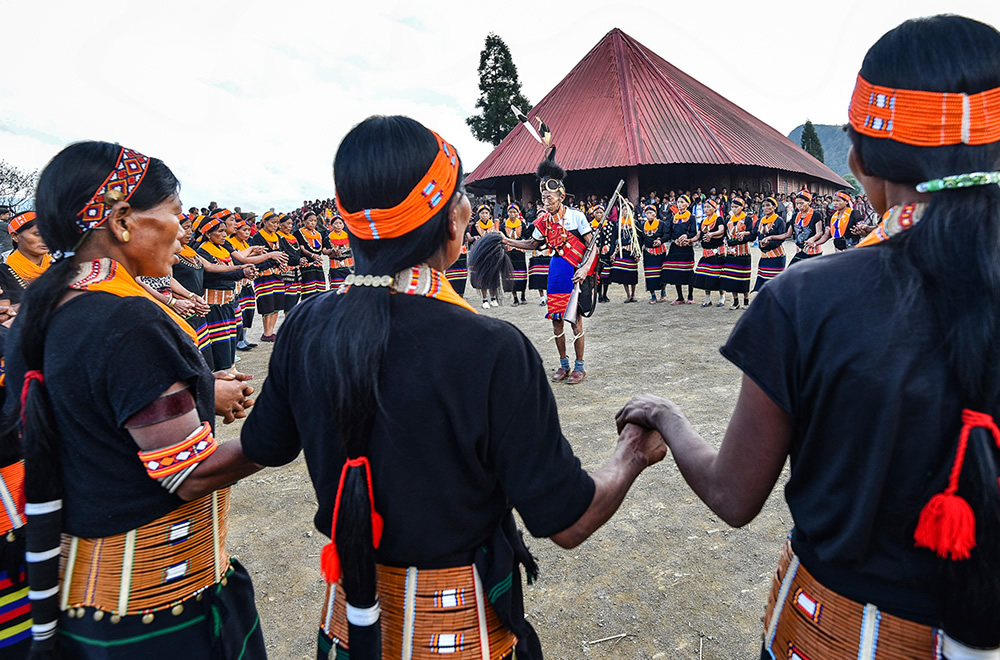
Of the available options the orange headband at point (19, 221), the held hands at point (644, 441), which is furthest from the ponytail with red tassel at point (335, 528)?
the orange headband at point (19, 221)

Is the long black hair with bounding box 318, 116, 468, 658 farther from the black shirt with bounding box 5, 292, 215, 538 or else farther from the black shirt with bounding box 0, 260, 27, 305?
the black shirt with bounding box 0, 260, 27, 305

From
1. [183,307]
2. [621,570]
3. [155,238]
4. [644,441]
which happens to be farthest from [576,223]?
[155,238]

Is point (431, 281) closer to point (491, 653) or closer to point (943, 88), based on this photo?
point (491, 653)

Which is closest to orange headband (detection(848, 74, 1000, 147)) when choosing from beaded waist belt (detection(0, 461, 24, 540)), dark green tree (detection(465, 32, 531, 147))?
beaded waist belt (detection(0, 461, 24, 540))

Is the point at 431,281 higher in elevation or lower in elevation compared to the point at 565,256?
higher

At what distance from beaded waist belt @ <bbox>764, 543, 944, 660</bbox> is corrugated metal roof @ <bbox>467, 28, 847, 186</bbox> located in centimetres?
2469

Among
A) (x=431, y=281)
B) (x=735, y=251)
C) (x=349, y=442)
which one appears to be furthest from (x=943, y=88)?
(x=735, y=251)

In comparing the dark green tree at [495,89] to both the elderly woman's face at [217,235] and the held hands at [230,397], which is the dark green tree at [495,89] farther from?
the held hands at [230,397]

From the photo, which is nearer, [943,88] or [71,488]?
[943,88]

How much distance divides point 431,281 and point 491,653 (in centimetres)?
88

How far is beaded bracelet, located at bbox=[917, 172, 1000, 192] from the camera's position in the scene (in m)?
1.06

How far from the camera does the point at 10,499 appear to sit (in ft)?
6.85

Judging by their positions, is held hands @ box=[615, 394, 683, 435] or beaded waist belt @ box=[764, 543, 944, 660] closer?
beaded waist belt @ box=[764, 543, 944, 660]

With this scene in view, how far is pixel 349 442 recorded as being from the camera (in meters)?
1.29
